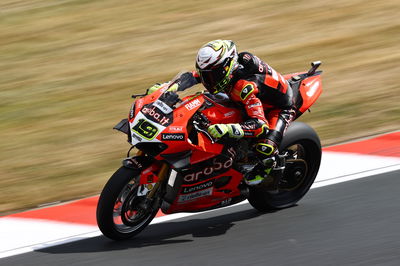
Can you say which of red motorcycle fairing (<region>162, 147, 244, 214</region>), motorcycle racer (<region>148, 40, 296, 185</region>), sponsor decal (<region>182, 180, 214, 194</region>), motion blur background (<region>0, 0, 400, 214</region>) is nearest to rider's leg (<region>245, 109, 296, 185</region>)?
motorcycle racer (<region>148, 40, 296, 185</region>)

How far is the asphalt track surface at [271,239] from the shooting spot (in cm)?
540

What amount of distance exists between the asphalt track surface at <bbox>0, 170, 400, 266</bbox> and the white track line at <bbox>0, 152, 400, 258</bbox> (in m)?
0.14

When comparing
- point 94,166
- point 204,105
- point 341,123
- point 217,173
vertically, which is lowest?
point 341,123

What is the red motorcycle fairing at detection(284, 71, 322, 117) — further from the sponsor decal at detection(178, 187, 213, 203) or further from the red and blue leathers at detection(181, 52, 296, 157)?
the sponsor decal at detection(178, 187, 213, 203)

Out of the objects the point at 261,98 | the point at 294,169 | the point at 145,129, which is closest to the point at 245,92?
the point at 261,98

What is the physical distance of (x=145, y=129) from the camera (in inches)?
215

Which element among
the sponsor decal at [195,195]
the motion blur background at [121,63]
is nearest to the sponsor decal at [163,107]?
the sponsor decal at [195,195]

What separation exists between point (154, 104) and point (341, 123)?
3.63 m

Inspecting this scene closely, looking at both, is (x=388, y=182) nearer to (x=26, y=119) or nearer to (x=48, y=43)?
(x=26, y=119)

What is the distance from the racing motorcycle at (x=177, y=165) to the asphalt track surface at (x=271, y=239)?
0.67 ft

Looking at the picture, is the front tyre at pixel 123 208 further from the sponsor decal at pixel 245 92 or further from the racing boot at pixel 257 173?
the sponsor decal at pixel 245 92

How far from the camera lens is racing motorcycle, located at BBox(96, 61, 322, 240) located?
18.1ft

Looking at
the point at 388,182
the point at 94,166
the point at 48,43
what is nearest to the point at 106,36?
the point at 48,43

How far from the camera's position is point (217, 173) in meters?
5.91
